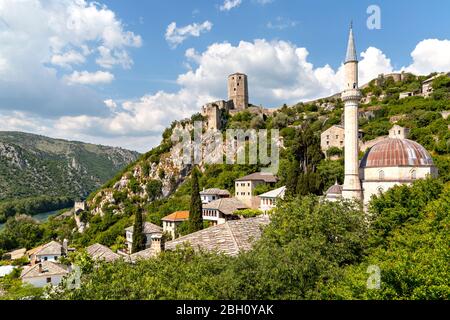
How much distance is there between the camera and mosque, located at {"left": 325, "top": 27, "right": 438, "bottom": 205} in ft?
83.8

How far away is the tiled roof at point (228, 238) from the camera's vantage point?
18312mm

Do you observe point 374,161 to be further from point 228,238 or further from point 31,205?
point 31,205

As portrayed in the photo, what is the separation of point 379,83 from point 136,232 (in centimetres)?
7683

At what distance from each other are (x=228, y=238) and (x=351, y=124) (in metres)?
16.4

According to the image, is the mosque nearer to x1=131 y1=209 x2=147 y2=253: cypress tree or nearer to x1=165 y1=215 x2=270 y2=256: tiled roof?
x1=165 y1=215 x2=270 y2=256: tiled roof

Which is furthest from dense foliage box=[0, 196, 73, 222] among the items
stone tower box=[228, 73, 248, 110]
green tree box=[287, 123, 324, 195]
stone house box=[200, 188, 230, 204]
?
green tree box=[287, 123, 324, 195]

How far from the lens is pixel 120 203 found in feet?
246

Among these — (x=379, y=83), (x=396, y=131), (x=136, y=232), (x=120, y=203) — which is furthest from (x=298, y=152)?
(x=379, y=83)

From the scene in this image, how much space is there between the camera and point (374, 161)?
88.7 feet

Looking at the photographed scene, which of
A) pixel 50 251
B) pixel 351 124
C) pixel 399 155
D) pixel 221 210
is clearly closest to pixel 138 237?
pixel 221 210

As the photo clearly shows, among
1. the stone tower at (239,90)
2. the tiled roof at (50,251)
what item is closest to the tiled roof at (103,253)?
the tiled roof at (50,251)

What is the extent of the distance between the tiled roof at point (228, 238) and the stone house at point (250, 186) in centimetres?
2789
